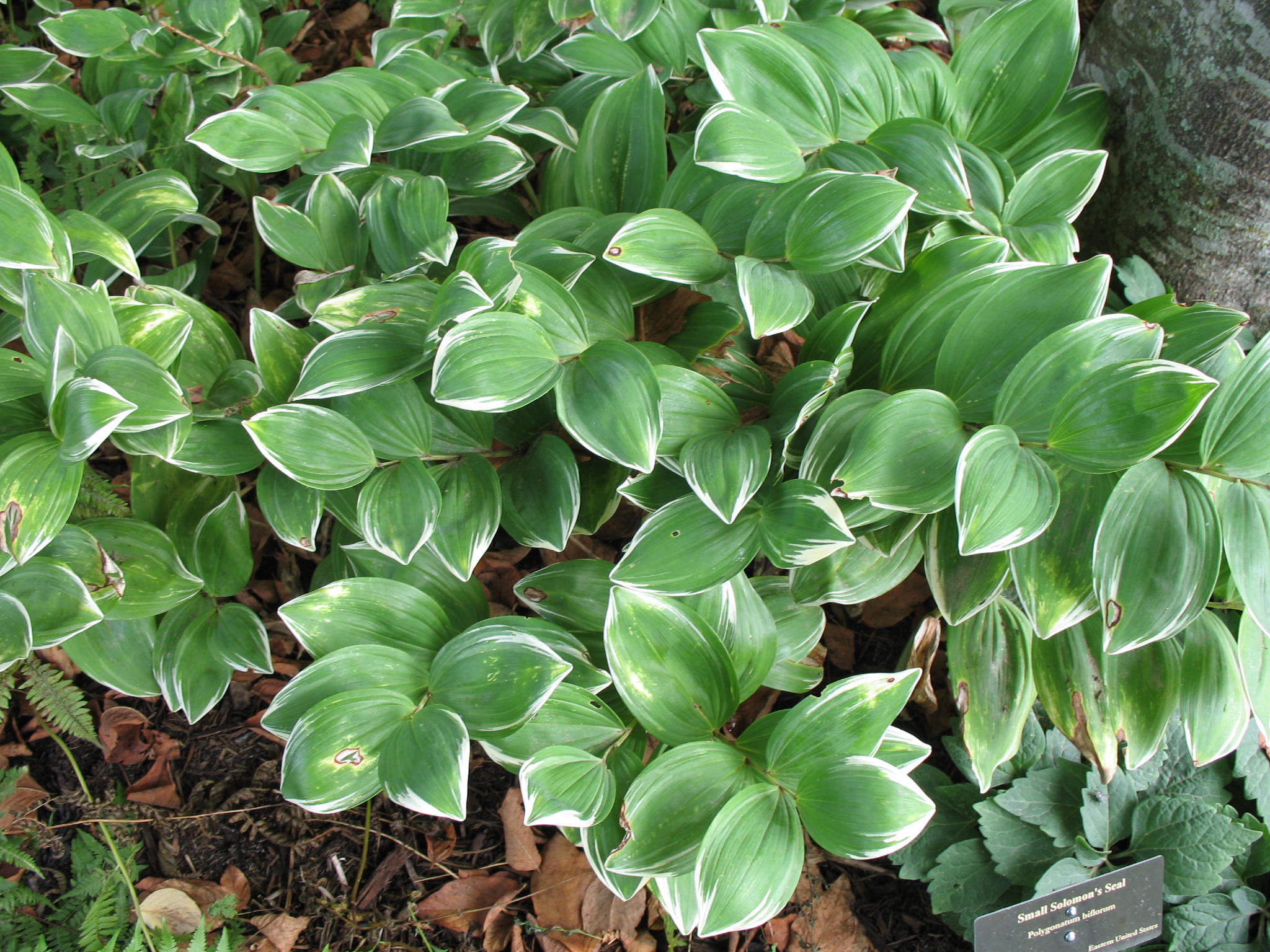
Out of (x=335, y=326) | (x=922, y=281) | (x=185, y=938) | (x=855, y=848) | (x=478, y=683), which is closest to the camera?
(x=855, y=848)

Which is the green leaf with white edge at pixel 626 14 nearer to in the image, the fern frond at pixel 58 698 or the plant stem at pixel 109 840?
the fern frond at pixel 58 698

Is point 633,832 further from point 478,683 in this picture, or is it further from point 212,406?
point 212,406

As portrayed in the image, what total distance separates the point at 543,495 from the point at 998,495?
60 centimetres

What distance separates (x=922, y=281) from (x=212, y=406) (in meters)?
1.04

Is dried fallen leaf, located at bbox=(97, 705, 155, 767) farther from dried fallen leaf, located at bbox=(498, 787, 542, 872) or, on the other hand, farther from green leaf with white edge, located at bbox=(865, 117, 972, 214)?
green leaf with white edge, located at bbox=(865, 117, 972, 214)

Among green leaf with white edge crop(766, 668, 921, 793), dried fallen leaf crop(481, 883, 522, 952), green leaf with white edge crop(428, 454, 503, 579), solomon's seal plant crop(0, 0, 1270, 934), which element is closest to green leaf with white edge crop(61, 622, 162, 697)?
solomon's seal plant crop(0, 0, 1270, 934)

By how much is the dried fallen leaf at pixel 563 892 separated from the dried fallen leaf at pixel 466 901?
2.0 inches

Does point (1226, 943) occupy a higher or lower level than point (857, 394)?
lower

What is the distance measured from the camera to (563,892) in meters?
1.52

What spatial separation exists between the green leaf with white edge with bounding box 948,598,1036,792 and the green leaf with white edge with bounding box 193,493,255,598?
1.06 m

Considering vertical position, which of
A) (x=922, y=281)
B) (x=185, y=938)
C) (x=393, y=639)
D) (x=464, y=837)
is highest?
(x=922, y=281)

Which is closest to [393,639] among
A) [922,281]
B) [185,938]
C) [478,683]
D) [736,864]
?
[478,683]

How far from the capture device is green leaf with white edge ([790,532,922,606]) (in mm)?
1195

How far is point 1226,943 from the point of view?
1.45m
